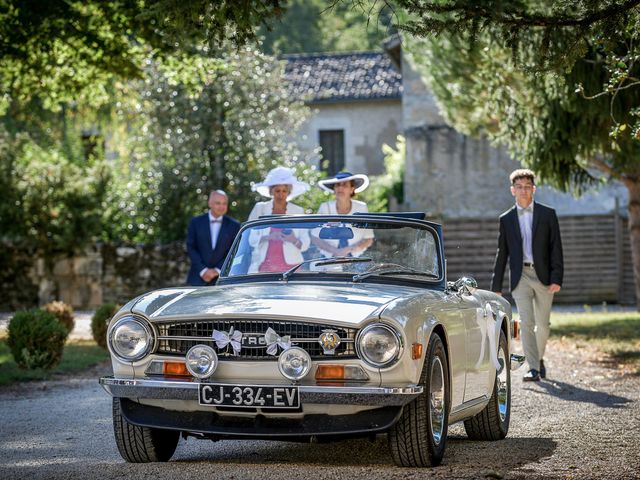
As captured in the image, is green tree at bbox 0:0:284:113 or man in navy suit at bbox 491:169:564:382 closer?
man in navy suit at bbox 491:169:564:382

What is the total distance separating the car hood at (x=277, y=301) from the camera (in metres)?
7.05

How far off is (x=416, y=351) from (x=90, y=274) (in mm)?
21980

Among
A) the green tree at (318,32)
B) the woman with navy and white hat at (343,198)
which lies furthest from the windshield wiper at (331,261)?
the green tree at (318,32)

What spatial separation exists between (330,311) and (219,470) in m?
1.09

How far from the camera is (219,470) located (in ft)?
23.2

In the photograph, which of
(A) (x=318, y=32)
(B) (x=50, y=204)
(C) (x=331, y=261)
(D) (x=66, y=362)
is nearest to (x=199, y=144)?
(B) (x=50, y=204)

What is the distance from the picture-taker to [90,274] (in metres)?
28.2

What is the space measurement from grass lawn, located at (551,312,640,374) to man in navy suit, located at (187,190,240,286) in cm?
497

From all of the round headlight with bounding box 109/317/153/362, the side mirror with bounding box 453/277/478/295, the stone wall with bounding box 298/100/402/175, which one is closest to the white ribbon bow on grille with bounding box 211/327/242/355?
the round headlight with bounding box 109/317/153/362

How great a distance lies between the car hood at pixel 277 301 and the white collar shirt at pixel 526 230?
17.8 ft

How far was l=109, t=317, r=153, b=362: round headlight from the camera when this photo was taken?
7.30m

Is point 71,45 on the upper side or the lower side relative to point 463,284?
upper

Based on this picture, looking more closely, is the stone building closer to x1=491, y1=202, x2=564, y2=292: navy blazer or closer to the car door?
x1=491, y1=202, x2=564, y2=292: navy blazer

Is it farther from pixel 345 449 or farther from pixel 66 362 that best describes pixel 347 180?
pixel 66 362
